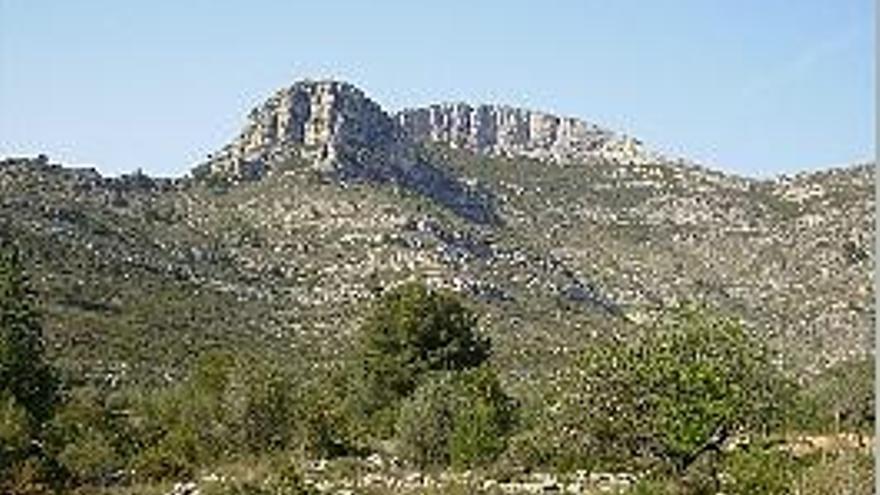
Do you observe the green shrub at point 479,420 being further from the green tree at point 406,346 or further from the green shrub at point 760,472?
the green shrub at point 760,472

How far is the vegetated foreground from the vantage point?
1441 inches

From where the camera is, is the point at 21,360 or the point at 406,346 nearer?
the point at 21,360

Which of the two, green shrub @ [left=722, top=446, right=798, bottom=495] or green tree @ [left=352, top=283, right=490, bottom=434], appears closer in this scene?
green shrub @ [left=722, top=446, right=798, bottom=495]

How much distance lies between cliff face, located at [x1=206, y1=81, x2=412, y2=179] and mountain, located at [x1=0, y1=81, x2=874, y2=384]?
0.37 m

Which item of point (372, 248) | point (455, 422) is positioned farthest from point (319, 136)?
point (455, 422)

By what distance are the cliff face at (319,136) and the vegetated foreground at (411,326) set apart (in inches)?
19.5

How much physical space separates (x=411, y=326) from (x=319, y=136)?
12277 centimetres

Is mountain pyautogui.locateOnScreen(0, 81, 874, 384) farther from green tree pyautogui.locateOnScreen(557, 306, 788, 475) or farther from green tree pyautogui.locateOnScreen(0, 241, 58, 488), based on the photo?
green tree pyautogui.locateOnScreen(557, 306, 788, 475)

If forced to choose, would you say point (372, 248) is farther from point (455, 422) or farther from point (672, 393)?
point (672, 393)

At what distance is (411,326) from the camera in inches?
2286

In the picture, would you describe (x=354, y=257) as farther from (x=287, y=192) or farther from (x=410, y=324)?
(x=410, y=324)

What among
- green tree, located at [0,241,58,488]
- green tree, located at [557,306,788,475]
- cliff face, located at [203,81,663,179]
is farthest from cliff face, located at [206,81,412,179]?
green tree, located at [557,306,788,475]

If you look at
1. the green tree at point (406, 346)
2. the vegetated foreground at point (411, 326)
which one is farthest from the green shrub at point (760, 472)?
the green tree at point (406, 346)

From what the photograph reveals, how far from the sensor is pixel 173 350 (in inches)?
3676
